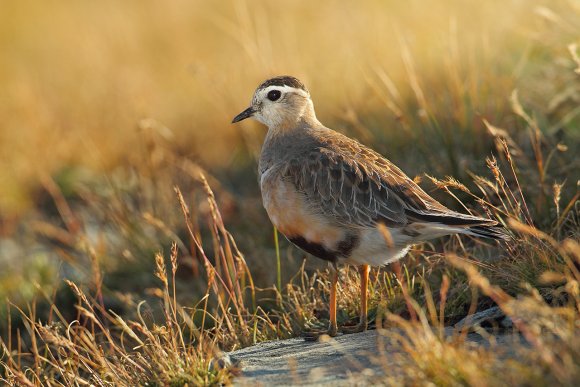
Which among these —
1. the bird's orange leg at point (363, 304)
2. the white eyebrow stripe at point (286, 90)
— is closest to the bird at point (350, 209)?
the bird's orange leg at point (363, 304)

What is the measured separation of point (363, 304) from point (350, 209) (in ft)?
2.22

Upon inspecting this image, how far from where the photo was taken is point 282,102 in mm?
6895

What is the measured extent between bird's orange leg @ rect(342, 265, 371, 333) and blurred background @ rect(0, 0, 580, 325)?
133 cm

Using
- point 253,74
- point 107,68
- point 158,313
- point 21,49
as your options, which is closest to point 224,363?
point 158,313

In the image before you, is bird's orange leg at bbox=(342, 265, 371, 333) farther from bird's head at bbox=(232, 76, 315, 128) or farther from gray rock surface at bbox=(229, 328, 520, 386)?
bird's head at bbox=(232, 76, 315, 128)

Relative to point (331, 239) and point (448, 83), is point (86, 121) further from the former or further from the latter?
point (331, 239)

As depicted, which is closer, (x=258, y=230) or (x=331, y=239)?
(x=331, y=239)

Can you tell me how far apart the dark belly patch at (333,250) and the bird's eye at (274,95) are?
4.90ft

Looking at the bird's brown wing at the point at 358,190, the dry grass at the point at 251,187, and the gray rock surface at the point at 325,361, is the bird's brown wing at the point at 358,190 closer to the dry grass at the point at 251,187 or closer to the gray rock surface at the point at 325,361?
the dry grass at the point at 251,187

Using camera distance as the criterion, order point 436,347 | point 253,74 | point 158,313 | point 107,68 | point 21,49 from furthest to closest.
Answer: point 21,49 → point 107,68 → point 253,74 → point 158,313 → point 436,347

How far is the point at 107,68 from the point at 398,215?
32.1 feet

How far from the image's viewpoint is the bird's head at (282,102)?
22.5ft

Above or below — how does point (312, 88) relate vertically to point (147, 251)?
above

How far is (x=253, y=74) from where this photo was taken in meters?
12.2
